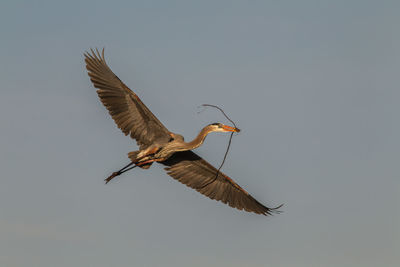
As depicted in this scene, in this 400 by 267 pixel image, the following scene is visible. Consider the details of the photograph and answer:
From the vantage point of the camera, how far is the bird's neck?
1977cm

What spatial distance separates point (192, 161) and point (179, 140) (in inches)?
73.9

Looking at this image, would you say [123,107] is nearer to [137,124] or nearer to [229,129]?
[137,124]

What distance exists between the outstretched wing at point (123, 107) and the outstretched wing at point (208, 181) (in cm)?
164

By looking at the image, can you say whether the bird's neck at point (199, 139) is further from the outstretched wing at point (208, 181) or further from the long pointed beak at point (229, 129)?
the outstretched wing at point (208, 181)

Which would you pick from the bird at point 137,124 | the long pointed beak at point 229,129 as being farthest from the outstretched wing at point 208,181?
the long pointed beak at point 229,129

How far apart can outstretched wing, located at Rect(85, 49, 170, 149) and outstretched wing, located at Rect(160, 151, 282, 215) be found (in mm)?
1644

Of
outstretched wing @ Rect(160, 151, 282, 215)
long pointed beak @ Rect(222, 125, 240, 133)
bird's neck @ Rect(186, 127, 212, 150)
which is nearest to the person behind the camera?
long pointed beak @ Rect(222, 125, 240, 133)

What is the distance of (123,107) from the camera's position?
66.8 feet

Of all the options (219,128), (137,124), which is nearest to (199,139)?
(219,128)

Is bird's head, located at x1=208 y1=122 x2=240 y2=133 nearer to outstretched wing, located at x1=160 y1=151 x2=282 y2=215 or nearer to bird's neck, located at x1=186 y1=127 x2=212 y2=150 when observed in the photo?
bird's neck, located at x1=186 y1=127 x2=212 y2=150

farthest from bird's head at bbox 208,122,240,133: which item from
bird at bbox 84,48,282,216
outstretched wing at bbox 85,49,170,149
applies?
outstretched wing at bbox 85,49,170,149

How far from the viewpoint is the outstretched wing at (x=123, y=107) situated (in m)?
20.2

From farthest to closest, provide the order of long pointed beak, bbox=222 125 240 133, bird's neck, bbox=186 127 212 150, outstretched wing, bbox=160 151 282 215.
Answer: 1. outstretched wing, bbox=160 151 282 215
2. bird's neck, bbox=186 127 212 150
3. long pointed beak, bbox=222 125 240 133

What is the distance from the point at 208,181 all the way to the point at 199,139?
3007 millimetres
